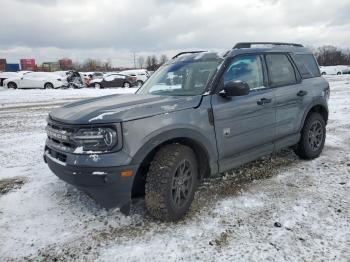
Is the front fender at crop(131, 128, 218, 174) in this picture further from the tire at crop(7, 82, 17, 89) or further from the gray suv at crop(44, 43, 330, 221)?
the tire at crop(7, 82, 17, 89)

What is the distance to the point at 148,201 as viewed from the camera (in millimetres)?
3549

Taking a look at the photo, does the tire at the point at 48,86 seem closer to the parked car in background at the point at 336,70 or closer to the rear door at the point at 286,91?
the rear door at the point at 286,91

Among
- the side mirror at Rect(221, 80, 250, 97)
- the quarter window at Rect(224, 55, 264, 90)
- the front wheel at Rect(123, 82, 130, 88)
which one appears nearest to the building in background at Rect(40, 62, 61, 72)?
the front wheel at Rect(123, 82, 130, 88)

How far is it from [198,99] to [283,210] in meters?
1.53

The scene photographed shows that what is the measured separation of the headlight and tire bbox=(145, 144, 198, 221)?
0.52 m

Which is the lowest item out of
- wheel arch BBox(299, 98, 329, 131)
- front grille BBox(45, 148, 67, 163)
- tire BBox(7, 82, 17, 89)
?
front grille BBox(45, 148, 67, 163)

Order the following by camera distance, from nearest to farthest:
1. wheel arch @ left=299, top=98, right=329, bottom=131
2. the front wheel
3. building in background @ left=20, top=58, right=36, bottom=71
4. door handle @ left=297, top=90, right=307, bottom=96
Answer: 1. door handle @ left=297, top=90, right=307, bottom=96
2. wheel arch @ left=299, top=98, right=329, bottom=131
3. the front wheel
4. building in background @ left=20, top=58, right=36, bottom=71

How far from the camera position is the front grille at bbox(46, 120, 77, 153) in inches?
134

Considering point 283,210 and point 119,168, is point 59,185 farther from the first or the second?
point 283,210

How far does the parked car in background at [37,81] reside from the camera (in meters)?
27.4

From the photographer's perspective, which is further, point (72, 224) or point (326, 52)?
point (326, 52)

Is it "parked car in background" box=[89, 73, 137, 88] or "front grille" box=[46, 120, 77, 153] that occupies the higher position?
"parked car in background" box=[89, 73, 137, 88]

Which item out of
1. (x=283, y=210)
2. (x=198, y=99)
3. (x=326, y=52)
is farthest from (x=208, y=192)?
(x=326, y=52)

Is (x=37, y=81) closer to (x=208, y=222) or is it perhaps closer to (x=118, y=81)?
(x=118, y=81)
